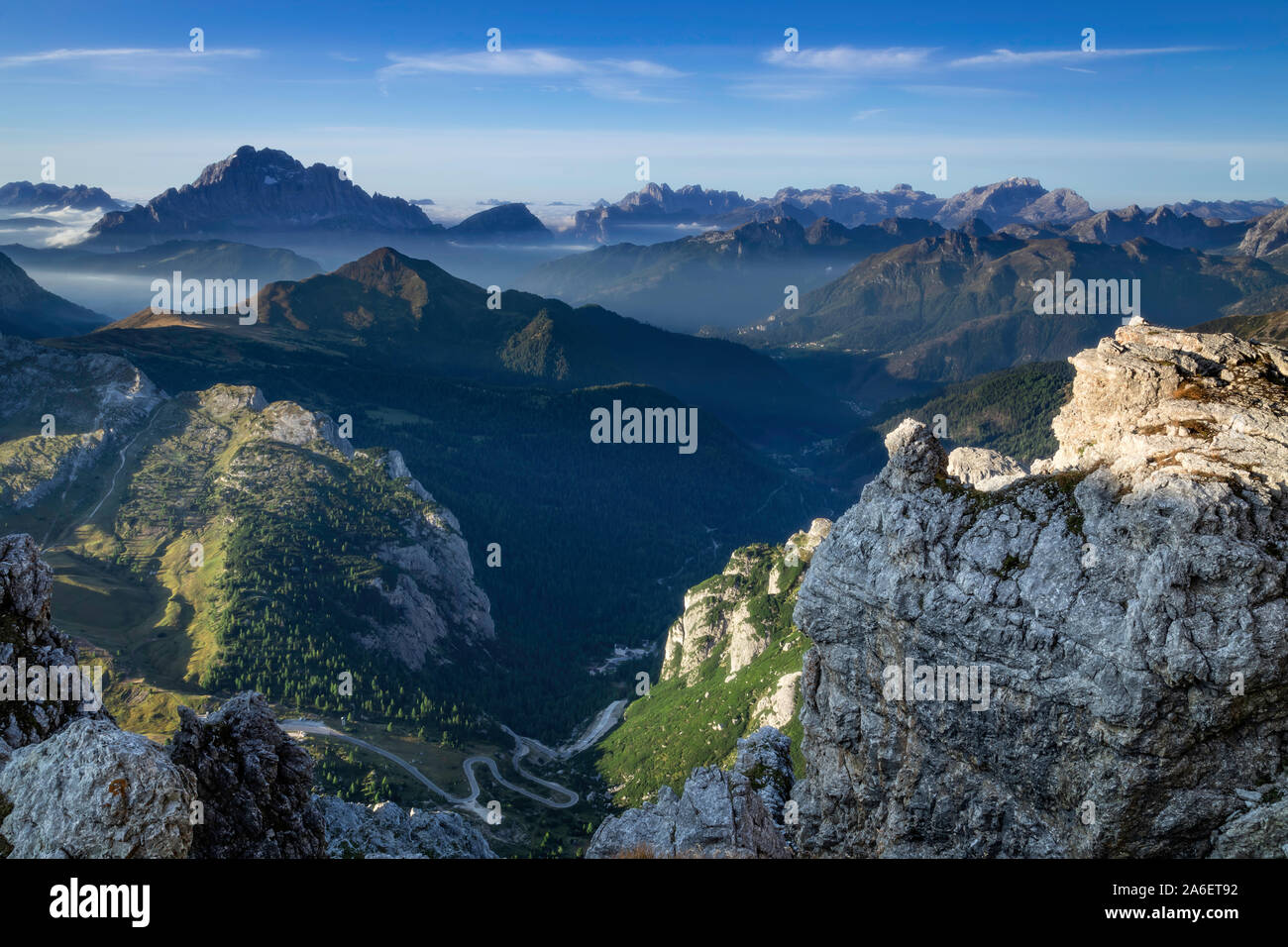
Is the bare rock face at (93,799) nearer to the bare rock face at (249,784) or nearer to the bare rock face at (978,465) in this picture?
the bare rock face at (249,784)

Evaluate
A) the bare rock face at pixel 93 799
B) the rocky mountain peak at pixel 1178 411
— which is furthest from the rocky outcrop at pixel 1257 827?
the bare rock face at pixel 93 799

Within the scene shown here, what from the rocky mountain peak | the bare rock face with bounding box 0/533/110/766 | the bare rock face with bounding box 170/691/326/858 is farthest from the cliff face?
the bare rock face with bounding box 0/533/110/766

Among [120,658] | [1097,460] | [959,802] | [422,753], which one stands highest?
[1097,460]

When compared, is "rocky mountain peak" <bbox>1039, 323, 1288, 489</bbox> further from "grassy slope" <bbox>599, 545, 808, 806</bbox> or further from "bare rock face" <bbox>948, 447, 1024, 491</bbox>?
"grassy slope" <bbox>599, 545, 808, 806</bbox>

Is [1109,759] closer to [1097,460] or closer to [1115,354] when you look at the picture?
[1097,460]

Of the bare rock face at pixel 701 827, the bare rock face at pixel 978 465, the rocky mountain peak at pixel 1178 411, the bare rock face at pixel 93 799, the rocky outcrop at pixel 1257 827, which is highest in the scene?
the rocky mountain peak at pixel 1178 411

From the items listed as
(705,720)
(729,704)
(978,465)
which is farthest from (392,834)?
(978,465)
